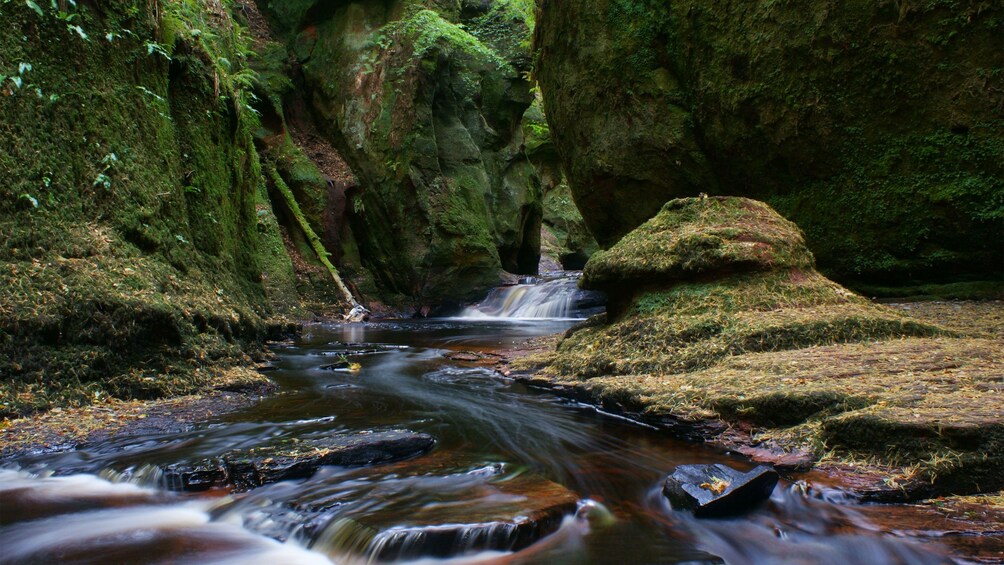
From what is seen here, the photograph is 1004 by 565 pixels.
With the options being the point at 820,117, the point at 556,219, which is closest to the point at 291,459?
the point at 820,117

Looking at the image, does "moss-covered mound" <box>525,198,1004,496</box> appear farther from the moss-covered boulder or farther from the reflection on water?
the moss-covered boulder

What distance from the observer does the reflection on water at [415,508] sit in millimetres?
2375

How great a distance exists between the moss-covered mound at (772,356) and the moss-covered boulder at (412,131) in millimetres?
11761

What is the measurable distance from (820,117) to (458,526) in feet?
29.0

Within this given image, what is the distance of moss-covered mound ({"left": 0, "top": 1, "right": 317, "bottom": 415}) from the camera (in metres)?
3.88

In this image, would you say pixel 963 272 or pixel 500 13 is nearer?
pixel 963 272

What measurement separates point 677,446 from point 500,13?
70.1ft

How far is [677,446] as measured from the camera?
11.8 ft

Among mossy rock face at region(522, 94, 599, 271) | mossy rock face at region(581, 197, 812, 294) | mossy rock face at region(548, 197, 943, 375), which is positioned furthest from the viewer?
mossy rock face at region(522, 94, 599, 271)

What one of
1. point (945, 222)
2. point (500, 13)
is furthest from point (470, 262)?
point (945, 222)

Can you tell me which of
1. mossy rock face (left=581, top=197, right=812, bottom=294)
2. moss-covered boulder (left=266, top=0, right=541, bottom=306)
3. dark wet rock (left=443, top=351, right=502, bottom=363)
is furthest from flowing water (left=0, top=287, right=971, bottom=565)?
moss-covered boulder (left=266, top=0, right=541, bottom=306)

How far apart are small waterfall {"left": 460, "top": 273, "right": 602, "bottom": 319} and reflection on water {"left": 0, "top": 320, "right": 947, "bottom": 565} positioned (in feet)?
36.3

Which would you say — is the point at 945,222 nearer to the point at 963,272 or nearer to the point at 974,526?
the point at 963,272

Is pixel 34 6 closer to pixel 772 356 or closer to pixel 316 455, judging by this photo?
pixel 316 455
